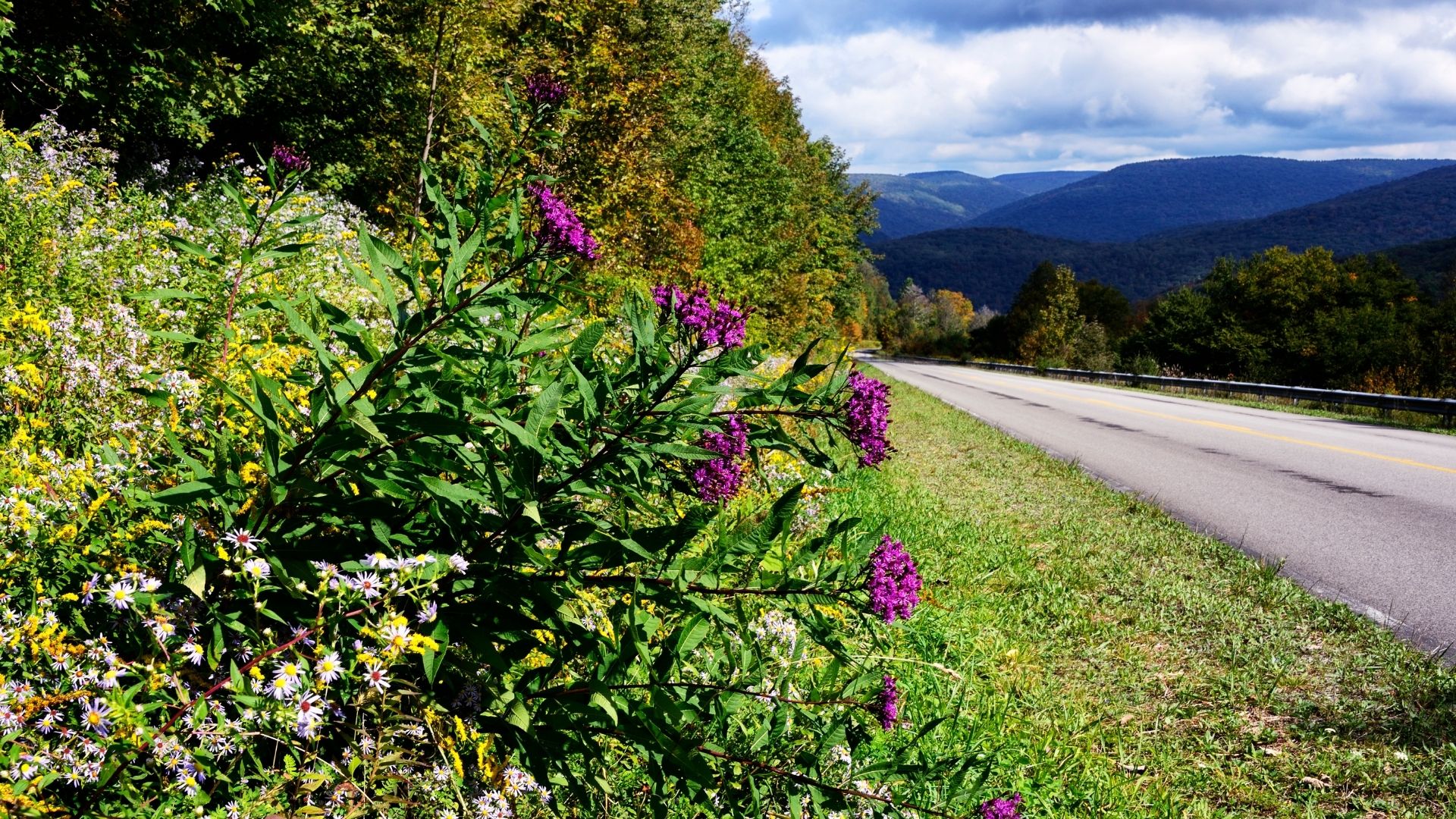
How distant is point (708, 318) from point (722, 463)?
43cm

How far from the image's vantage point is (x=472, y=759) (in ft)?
7.00

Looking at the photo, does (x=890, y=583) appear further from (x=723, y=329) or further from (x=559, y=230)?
(x=559, y=230)

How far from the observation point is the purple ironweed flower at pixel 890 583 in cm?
177

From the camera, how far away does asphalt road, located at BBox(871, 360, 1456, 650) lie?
5578mm

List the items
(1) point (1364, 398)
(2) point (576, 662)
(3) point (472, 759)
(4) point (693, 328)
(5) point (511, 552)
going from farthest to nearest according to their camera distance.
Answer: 1. (1) point (1364, 398)
2. (2) point (576, 662)
3. (3) point (472, 759)
4. (4) point (693, 328)
5. (5) point (511, 552)

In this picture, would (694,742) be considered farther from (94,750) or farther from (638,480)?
(94,750)

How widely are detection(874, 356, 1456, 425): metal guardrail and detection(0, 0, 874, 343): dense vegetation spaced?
14.0 m

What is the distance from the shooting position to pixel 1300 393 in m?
23.3

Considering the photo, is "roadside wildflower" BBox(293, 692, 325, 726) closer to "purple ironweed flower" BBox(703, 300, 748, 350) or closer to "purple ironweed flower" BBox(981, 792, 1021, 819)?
"purple ironweed flower" BBox(703, 300, 748, 350)

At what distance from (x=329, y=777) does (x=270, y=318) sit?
2.85 m

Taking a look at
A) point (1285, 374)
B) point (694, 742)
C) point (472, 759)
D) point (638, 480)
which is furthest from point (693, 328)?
point (1285, 374)

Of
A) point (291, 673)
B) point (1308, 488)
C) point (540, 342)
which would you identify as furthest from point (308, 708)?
point (1308, 488)

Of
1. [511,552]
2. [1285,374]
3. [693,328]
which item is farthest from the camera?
[1285,374]

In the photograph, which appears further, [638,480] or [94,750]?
[638,480]
